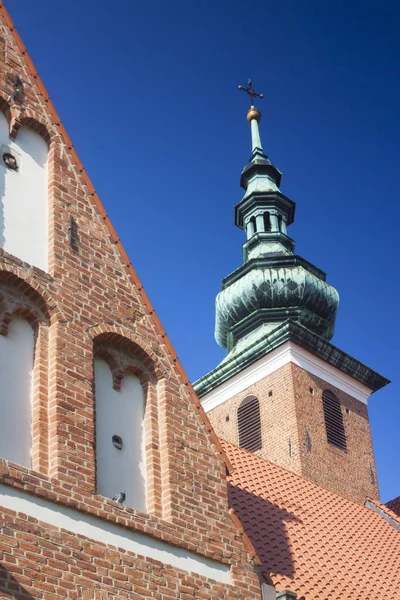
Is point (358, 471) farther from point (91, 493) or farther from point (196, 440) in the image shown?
point (91, 493)

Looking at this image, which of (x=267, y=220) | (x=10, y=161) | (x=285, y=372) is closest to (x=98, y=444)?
(x=10, y=161)

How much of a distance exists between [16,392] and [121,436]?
3.84 ft

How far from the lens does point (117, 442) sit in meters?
8.60

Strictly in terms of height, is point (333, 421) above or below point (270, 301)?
below

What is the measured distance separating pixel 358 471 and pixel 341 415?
56.2 inches

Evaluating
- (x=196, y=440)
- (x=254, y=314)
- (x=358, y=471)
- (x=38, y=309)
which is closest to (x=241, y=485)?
(x=196, y=440)

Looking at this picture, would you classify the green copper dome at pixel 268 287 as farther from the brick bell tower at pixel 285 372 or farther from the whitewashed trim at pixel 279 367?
A: the whitewashed trim at pixel 279 367

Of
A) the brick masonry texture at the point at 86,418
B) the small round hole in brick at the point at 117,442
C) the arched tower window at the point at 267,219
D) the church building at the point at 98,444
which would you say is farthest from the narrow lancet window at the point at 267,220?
the small round hole in brick at the point at 117,442

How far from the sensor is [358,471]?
2083cm

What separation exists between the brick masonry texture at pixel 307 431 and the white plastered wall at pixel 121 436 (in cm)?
1077

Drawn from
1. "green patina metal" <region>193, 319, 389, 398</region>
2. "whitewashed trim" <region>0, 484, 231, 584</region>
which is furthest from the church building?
"green patina metal" <region>193, 319, 389, 398</region>

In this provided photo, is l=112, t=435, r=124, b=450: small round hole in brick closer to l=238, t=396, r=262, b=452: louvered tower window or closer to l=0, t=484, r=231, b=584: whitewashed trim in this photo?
l=0, t=484, r=231, b=584: whitewashed trim

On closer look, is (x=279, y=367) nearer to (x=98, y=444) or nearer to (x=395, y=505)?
(x=395, y=505)

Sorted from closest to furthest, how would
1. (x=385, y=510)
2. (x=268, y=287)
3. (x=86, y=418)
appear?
(x=86, y=418) < (x=385, y=510) < (x=268, y=287)
